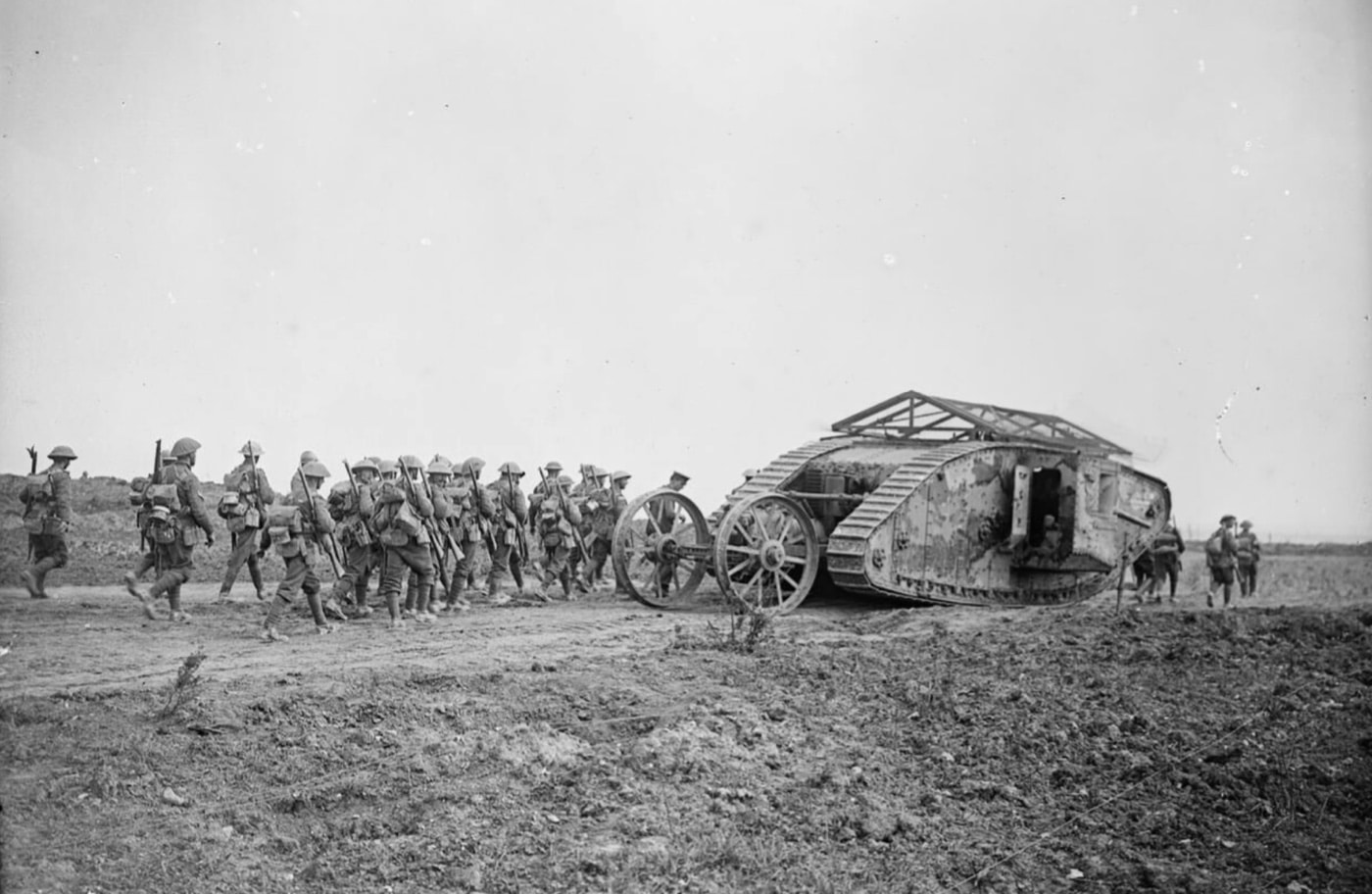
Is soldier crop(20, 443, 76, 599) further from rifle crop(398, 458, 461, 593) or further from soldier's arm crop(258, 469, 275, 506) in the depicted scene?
rifle crop(398, 458, 461, 593)

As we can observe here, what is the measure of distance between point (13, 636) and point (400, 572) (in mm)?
3522

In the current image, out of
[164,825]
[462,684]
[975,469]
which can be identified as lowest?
[164,825]

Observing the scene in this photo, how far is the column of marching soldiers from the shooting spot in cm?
1195

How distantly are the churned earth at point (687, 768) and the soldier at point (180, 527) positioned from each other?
1.70m

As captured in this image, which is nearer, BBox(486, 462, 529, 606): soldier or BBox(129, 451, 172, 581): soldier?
BBox(129, 451, 172, 581): soldier

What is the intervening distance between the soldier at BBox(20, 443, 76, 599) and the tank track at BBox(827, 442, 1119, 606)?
8.53 metres

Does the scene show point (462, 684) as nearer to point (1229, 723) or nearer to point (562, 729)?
point (562, 729)

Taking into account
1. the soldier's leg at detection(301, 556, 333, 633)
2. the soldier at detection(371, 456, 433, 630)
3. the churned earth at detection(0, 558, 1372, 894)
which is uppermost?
the soldier at detection(371, 456, 433, 630)

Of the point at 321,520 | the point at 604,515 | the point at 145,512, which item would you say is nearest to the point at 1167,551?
the point at 604,515

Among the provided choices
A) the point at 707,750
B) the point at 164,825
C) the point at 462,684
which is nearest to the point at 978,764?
the point at 707,750

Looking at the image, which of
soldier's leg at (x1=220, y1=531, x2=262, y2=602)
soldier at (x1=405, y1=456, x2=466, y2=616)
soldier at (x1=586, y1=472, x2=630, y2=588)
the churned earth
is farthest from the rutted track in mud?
soldier at (x1=586, y1=472, x2=630, y2=588)

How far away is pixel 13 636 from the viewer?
438 inches

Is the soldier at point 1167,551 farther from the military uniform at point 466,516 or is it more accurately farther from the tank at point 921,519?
the military uniform at point 466,516

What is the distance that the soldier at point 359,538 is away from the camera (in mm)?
12469
